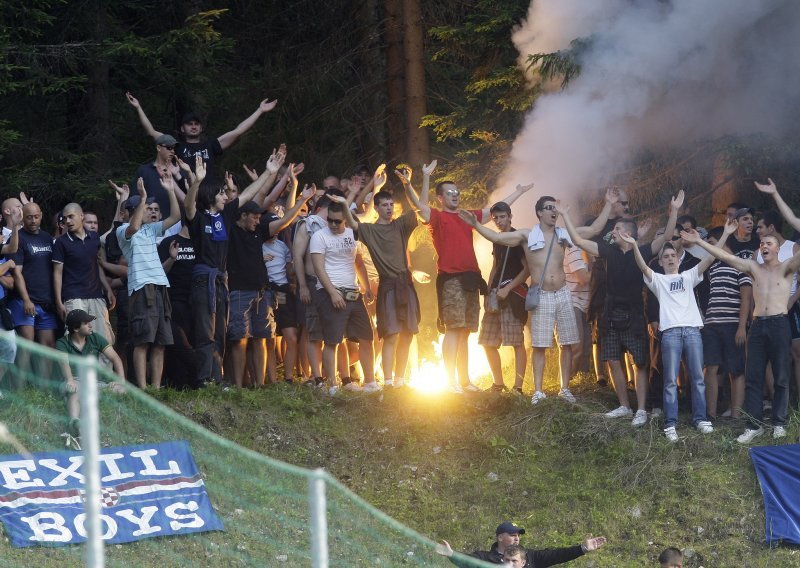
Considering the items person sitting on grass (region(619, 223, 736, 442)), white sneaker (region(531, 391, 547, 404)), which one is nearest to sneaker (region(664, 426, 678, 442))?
person sitting on grass (region(619, 223, 736, 442))

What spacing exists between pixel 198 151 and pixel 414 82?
15.0 ft

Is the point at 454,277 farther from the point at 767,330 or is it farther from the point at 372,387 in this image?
the point at 767,330

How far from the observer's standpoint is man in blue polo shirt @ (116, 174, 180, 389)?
38.0 ft

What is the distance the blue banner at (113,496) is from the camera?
303 inches

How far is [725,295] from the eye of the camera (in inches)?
478

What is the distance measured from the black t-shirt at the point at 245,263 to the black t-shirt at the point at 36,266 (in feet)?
5.73

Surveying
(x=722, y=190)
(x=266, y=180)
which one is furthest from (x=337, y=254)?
(x=722, y=190)

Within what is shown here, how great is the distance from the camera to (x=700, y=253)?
1241 cm

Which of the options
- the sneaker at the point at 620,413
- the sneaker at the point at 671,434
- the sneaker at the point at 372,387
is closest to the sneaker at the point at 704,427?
the sneaker at the point at 671,434

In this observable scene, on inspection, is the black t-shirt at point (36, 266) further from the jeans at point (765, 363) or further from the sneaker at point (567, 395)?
the jeans at point (765, 363)

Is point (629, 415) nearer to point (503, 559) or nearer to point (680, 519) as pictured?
point (680, 519)

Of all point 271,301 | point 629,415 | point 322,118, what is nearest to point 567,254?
point 629,415

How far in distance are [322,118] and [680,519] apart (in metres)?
9.96

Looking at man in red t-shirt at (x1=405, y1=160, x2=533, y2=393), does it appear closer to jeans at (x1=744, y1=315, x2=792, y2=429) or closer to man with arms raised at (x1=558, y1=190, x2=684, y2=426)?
man with arms raised at (x1=558, y1=190, x2=684, y2=426)
